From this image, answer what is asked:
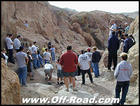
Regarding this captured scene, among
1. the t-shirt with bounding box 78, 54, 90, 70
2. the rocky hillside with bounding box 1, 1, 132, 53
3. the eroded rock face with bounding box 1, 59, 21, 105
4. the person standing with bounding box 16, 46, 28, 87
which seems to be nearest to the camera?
the eroded rock face with bounding box 1, 59, 21, 105

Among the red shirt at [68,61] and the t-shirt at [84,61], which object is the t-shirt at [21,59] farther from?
the t-shirt at [84,61]

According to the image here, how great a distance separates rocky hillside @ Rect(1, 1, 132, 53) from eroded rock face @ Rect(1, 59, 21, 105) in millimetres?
11679

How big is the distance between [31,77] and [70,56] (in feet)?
12.3

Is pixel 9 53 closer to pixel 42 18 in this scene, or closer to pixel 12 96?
pixel 12 96

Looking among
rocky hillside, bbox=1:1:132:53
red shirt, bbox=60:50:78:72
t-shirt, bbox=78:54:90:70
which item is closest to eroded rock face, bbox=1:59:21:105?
red shirt, bbox=60:50:78:72

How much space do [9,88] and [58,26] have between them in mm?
27479

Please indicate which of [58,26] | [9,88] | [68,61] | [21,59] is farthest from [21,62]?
[58,26]

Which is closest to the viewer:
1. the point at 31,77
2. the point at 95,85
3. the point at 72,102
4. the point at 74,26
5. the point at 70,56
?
the point at 72,102

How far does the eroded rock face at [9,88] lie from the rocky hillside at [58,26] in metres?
11.7

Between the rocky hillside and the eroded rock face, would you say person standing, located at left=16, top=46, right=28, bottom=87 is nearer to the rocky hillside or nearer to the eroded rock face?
the eroded rock face

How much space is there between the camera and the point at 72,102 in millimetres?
5746

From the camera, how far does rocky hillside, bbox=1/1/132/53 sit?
20.4 metres

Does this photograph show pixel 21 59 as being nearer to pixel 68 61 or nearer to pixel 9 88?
pixel 68 61

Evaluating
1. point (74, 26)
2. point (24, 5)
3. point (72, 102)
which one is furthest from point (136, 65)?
point (74, 26)
